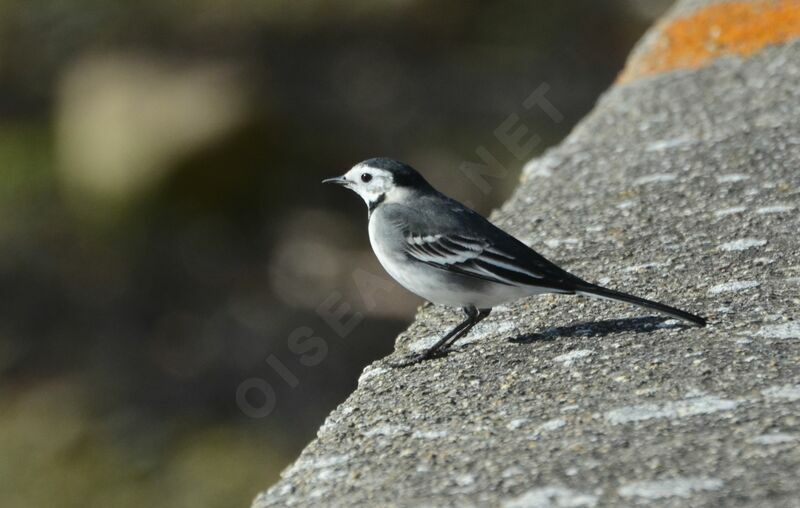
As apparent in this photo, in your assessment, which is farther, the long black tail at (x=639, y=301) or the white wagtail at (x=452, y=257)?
the white wagtail at (x=452, y=257)

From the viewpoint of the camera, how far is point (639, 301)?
3.49m

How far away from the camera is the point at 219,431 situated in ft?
26.3

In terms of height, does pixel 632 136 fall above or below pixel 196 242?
below

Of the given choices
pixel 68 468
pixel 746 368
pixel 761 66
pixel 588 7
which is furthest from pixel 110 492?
pixel 588 7

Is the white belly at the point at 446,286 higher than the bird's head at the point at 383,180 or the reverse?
the reverse

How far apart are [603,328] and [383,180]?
4.34 ft

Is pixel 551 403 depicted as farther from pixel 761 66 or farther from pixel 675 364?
pixel 761 66

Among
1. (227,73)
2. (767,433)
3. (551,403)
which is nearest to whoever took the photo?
(767,433)

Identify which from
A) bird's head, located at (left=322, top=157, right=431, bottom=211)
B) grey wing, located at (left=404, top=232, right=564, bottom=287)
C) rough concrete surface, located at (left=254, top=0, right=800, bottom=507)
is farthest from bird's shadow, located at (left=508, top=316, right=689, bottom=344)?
bird's head, located at (left=322, top=157, right=431, bottom=211)

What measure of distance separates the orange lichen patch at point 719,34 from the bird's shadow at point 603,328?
2673mm

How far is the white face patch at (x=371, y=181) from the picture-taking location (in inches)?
179

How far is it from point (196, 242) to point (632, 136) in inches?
196

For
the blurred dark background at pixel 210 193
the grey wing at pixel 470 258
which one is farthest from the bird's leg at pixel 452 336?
the blurred dark background at pixel 210 193

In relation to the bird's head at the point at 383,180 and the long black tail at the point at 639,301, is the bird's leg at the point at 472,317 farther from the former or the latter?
the bird's head at the point at 383,180
